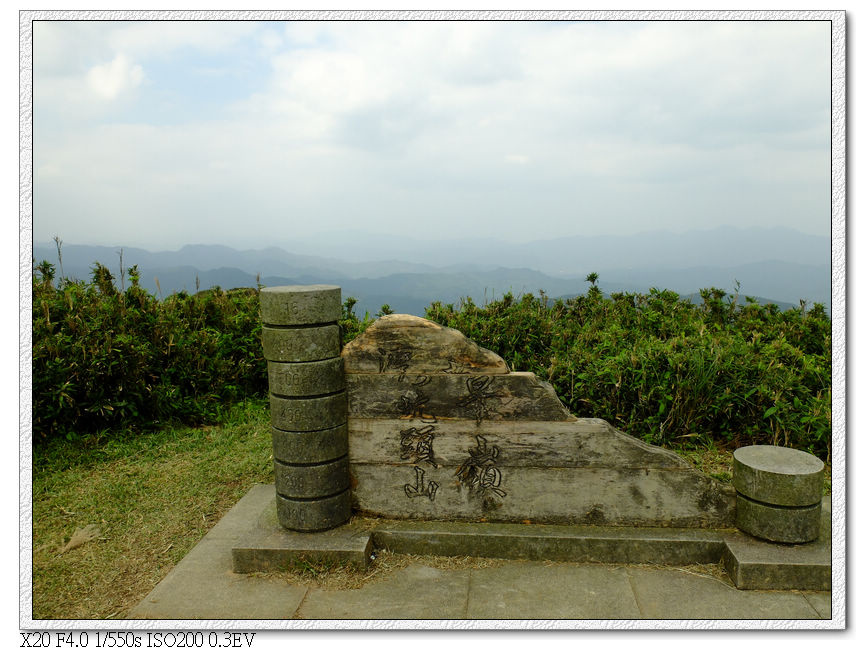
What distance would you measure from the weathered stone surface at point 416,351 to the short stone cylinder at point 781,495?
→ 5.40 ft

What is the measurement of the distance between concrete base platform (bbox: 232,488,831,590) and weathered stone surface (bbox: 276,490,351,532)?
0.17 ft

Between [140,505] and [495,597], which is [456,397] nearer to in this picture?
[495,597]

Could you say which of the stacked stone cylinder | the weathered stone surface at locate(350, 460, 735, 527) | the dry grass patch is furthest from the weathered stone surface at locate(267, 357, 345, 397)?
the dry grass patch

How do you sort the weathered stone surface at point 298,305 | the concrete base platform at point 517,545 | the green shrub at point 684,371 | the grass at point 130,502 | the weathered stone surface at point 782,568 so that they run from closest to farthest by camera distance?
1. the weathered stone surface at point 782,568
2. the weathered stone surface at point 298,305
3. the concrete base platform at point 517,545
4. the grass at point 130,502
5. the green shrub at point 684,371

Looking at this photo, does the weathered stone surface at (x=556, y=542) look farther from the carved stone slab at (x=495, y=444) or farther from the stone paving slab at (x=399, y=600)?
the stone paving slab at (x=399, y=600)

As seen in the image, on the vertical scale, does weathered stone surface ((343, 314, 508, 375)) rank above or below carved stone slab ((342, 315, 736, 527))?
Answer: above

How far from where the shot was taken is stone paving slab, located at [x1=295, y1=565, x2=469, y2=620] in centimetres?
364

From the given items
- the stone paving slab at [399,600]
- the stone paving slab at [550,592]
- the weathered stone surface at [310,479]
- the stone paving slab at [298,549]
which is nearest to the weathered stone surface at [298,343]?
the weathered stone surface at [310,479]

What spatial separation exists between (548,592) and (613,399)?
2.38 metres

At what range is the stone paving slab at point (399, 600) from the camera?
3.64m

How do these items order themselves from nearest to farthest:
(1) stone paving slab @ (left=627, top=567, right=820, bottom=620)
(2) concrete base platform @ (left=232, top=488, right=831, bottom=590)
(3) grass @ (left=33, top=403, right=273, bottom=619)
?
(1) stone paving slab @ (left=627, top=567, right=820, bottom=620), (2) concrete base platform @ (left=232, top=488, right=831, bottom=590), (3) grass @ (left=33, top=403, right=273, bottom=619)

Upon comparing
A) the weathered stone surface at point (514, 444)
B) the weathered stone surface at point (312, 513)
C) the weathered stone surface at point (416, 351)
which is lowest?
the weathered stone surface at point (312, 513)

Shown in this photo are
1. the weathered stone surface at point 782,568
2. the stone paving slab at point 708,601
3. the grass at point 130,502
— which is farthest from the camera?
the grass at point 130,502

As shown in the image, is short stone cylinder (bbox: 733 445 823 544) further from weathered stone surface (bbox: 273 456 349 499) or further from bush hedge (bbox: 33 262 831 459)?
weathered stone surface (bbox: 273 456 349 499)
